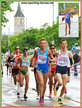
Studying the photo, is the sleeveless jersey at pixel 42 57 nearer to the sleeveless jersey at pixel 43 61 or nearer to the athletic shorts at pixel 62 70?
the sleeveless jersey at pixel 43 61

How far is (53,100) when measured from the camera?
10.4m

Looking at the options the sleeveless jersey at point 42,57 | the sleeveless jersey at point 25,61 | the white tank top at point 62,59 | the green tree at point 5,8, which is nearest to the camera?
the sleeveless jersey at point 42,57

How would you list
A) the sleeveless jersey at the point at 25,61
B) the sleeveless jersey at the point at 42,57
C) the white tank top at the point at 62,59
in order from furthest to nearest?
1. the sleeveless jersey at the point at 25,61
2. the white tank top at the point at 62,59
3. the sleeveless jersey at the point at 42,57

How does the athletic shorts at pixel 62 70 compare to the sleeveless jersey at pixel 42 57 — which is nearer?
the sleeveless jersey at pixel 42 57

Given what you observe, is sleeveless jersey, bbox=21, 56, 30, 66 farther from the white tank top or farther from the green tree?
the green tree

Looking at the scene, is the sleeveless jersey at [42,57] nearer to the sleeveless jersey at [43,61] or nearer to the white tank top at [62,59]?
the sleeveless jersey at [43,61]

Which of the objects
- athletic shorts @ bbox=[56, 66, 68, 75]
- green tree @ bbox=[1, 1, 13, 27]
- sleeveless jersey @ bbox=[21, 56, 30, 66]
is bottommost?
athletic shorts @ bbox=[56, 66, 68, 75]

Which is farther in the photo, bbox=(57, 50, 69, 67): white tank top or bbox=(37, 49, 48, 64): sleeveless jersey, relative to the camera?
bbox=(57, 50, 69, 67): white tank top

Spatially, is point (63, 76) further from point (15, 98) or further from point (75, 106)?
point (15, 98)

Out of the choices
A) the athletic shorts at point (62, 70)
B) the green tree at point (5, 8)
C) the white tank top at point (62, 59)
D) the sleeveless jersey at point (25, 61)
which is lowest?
the athletic shorts at point (62, 70)

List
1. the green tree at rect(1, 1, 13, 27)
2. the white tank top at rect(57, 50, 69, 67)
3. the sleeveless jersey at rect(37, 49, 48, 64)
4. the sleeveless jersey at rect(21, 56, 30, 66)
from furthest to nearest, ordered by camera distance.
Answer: the green tree at rect(1, 1, 13, 27)
the sleeveless jersey at rect(21, 56, 30, 66)
the white tank top at rect(57, 50, 69, 67)
the sleeveless jersey at rect(37, 49, 48, 64)

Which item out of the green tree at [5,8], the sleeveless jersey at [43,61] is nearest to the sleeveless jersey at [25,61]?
the sleeveless jersey at [43,61]

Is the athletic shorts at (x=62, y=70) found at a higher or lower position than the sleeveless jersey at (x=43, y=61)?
lower

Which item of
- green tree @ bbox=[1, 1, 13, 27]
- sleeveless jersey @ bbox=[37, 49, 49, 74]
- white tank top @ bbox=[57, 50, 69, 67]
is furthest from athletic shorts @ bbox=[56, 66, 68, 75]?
green tree @ bbox=[1, 1, 13, 27]
